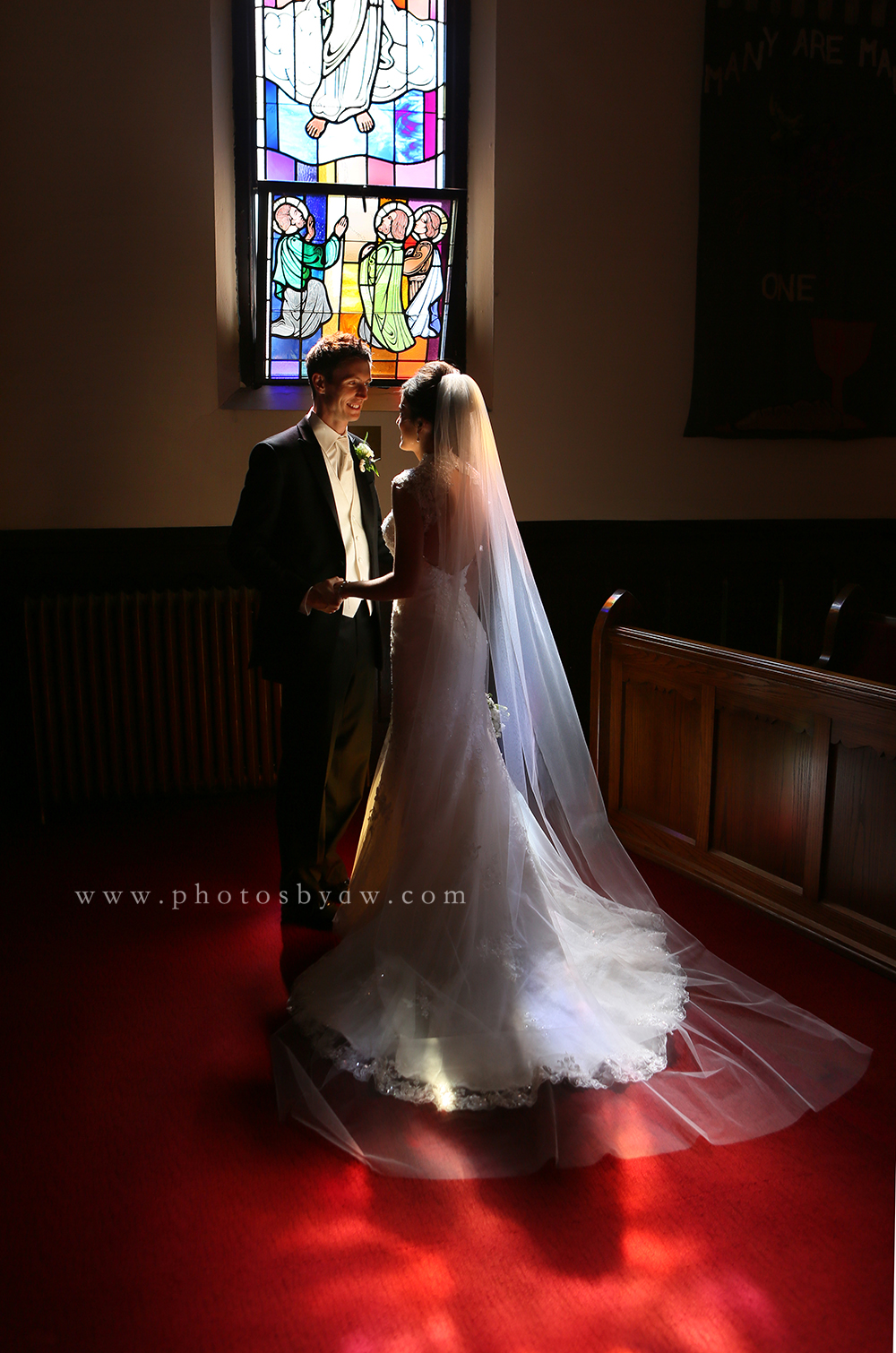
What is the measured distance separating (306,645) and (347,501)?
0.49 m

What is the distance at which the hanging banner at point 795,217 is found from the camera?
503cm

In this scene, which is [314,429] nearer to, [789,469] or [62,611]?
[62,611]

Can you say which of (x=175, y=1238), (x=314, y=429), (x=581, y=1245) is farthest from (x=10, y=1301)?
(x=314, y=429)

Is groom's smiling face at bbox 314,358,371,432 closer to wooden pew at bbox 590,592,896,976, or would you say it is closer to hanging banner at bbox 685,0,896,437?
wooden pew at bbox 590,592,896,976

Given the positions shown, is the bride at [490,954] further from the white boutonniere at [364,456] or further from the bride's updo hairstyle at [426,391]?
the white boutonniere at [364,456]

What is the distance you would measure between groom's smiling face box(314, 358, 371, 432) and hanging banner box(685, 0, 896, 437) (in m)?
2.56

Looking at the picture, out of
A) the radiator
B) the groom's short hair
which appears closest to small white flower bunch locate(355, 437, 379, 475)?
the groom's short hair

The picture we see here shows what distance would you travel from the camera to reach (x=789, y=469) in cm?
552

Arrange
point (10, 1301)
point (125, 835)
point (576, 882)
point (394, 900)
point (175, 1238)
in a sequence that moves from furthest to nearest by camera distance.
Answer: point (125, 835), point (576, 882), point (394, 900), point (175, 1238), point (10, 1301)

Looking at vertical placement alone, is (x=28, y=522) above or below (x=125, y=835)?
above

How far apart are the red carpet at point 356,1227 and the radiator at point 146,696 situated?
5.69 ft

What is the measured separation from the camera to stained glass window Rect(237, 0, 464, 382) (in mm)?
4738

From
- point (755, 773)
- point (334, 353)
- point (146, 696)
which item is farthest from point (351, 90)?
point (755, 773)

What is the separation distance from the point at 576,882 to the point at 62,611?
260 cm
